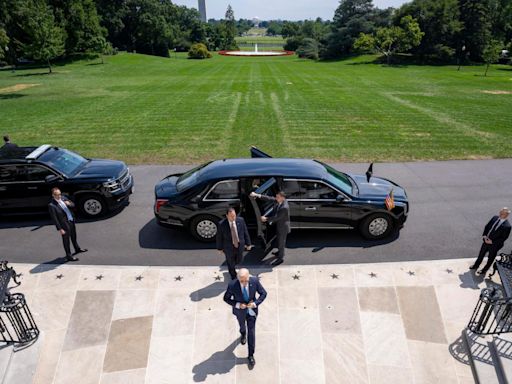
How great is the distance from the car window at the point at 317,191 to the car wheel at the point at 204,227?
2060 millimetres

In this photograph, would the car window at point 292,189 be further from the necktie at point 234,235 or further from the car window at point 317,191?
the necktie at point 234,235

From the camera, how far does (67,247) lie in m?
7.97

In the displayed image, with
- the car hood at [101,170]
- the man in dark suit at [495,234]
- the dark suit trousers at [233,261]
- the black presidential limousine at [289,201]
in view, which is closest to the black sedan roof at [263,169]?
the black presidential limousine at [289,201]

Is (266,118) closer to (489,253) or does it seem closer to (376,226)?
(376,226)

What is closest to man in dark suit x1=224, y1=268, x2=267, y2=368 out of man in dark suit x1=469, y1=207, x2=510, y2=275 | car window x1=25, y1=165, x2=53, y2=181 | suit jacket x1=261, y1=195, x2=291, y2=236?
suit jacket x1=261, y1=195, x2=291, y2=236

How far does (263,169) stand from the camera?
332 inches

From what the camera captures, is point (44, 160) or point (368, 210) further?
point (44, 160)

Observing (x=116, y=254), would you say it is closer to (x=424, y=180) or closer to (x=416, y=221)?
(x=416, y=221)

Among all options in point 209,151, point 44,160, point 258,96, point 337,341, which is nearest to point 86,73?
point 258,96

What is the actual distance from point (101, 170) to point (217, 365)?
21.5 ft

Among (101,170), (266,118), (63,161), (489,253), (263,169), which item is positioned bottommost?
(266,118)

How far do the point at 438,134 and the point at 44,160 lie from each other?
50.7 ft

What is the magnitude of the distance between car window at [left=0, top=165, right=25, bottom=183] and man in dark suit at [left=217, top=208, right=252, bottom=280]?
20.2ft

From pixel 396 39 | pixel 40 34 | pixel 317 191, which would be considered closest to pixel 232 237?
pixel 317 191
